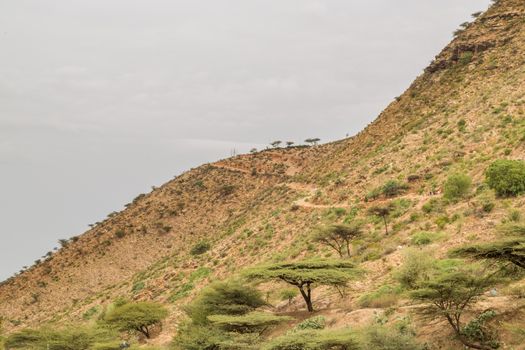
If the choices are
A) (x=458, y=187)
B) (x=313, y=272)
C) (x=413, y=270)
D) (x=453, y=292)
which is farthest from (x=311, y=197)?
(x=453, y=292)

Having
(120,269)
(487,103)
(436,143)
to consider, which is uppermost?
(487,103)

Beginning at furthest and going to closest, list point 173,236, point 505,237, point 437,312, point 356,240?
point 173,236, point 356,240, point 437,312, point 505,237

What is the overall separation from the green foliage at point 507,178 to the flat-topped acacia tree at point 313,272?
11.4 meters

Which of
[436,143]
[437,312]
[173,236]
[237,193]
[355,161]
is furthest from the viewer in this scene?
[237,193]

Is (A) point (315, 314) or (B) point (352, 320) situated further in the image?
(A) point (315, 314)

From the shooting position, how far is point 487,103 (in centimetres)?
4491

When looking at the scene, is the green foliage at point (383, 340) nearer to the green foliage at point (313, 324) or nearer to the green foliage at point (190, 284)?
the green foliage at point (313, 324)

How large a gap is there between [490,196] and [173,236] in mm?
48406

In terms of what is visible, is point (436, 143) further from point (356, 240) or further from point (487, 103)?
point (356, 240)

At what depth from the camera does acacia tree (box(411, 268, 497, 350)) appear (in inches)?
559

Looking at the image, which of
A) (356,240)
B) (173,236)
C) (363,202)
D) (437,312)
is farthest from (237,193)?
(437,312)

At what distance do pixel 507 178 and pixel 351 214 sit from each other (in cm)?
1397

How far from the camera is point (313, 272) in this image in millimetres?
20812

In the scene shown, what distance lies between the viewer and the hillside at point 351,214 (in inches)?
1004
